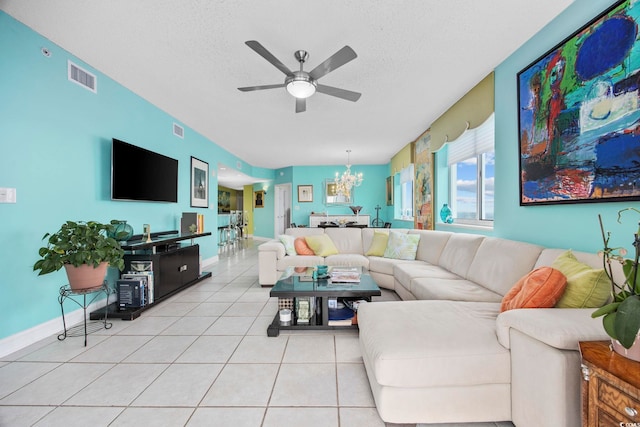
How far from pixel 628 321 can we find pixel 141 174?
434 centimetres

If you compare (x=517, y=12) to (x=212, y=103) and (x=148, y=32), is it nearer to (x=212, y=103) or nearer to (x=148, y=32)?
(x=148, y=32)

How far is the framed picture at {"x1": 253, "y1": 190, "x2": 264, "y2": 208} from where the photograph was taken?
1029 centimetres

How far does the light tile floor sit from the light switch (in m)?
1.24

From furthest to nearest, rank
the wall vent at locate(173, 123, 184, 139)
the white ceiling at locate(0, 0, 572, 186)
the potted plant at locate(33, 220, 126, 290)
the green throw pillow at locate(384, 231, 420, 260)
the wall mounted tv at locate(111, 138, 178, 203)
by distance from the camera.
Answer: the wall vent at locate(173, 123, 184, 139) < the green throw pillow at locate(384, 231, 420, 260) < the wall mounted tv at locate(111, 138, 178, 203) < the potted plant at locate(33, 220, 126, 290) < the white ceiling at locate(0, 0, 572, 186)

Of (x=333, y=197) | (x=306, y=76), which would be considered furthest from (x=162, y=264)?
(x=333, y=197)

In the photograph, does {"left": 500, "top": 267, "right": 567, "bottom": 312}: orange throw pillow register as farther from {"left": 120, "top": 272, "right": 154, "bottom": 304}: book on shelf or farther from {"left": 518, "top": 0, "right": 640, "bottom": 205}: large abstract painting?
{"left": 120, "top": 272, "right": 154, "bottom": 304}: book on shelf

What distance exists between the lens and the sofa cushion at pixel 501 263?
2.09 meters

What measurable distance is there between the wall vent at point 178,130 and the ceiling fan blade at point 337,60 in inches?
118

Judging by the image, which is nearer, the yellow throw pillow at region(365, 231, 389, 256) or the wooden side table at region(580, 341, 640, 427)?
the wooden side table at region(580, 341, 640, 427)

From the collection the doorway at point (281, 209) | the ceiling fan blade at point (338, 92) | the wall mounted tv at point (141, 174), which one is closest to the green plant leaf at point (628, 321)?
the ceiling fan blade at point (338, 92)

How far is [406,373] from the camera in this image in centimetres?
129

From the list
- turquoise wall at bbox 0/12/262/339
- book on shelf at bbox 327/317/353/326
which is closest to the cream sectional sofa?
book on shelf at bbox 327/317/353/326

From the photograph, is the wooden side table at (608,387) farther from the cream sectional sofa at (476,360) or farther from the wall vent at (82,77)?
the wall vent at (82,77)

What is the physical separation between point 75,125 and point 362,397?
3.60 meters
